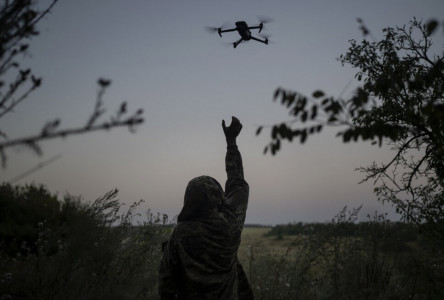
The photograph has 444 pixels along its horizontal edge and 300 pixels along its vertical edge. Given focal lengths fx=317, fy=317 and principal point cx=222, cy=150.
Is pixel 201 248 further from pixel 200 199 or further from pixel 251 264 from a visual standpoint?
pixel 251 264

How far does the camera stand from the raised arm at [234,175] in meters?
3.47

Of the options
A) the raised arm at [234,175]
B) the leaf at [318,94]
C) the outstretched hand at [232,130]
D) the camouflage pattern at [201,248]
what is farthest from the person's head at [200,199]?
the leaf at [318,94]

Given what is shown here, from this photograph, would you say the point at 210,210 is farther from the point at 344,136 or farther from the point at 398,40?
the point at 398,40

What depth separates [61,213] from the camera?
536 inches

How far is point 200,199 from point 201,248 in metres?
0.48

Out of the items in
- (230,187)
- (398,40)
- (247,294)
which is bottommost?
(247,294)

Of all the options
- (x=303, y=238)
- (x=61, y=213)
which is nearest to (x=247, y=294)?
(x=303, y=238)

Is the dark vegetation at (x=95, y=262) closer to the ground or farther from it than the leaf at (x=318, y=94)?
closer to the ground

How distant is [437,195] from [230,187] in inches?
171

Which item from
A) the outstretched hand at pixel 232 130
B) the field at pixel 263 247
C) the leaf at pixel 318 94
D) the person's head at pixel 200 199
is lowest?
the field at pixel 263 247

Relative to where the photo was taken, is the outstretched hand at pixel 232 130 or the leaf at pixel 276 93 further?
the outstretched hand at pixel 232 130

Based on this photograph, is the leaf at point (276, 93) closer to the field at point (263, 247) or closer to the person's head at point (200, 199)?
the person's head at point (200, 199)

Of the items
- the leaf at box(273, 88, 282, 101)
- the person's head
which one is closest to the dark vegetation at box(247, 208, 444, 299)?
the person's head

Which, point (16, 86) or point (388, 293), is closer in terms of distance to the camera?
point (16, 86)
